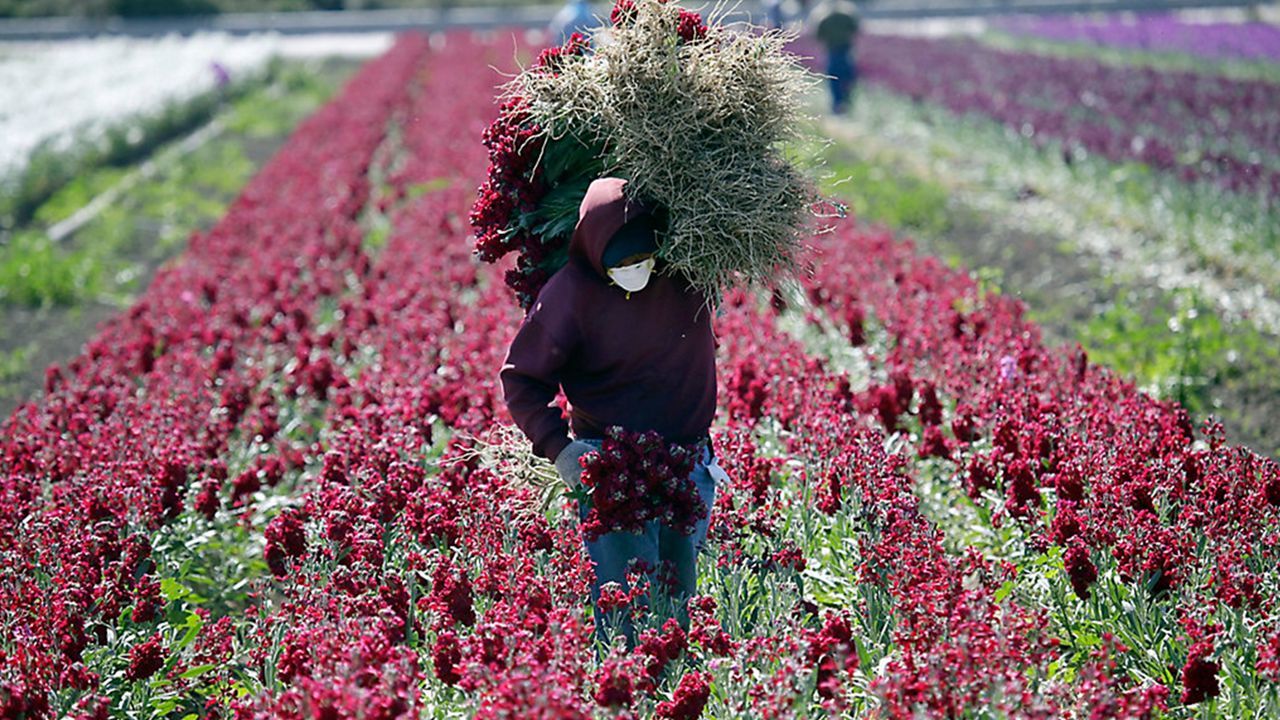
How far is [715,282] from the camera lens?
393cm

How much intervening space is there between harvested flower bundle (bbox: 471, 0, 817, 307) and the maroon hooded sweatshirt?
5.0 inches

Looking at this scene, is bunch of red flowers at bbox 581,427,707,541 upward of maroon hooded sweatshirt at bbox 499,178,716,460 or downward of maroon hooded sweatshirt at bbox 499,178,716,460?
downward

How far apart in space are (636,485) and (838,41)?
1438 cm

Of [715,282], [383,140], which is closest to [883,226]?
[383,140]

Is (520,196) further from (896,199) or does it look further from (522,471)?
(896,199)

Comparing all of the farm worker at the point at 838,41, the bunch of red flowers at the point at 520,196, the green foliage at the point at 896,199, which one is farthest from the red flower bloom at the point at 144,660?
the farm worker at the point at 838,41

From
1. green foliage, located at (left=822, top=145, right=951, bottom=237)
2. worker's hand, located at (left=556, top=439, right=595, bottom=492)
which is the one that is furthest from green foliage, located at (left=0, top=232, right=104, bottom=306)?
worker's hand, located at (left=556, top=439, right=595, bottom=492)

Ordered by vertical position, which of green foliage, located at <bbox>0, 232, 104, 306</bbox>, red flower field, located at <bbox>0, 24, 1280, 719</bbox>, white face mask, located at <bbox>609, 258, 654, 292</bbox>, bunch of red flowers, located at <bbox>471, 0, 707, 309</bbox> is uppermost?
bunch of red flowers, located at <bbox>471, 0, 707, 309</bbox>

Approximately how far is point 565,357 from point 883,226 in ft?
24.6

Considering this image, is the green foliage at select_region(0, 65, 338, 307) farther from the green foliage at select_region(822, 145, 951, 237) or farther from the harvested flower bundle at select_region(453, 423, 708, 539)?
the harvested flower bundle at select_region(453, 423, 708, 539)

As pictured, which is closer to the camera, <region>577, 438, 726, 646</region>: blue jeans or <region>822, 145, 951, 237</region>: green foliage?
<region>577, 438, 726, 646</region>: blue jeans

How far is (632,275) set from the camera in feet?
12.7

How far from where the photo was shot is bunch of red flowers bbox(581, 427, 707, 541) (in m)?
3.73

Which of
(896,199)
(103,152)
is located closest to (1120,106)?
(896,199)
